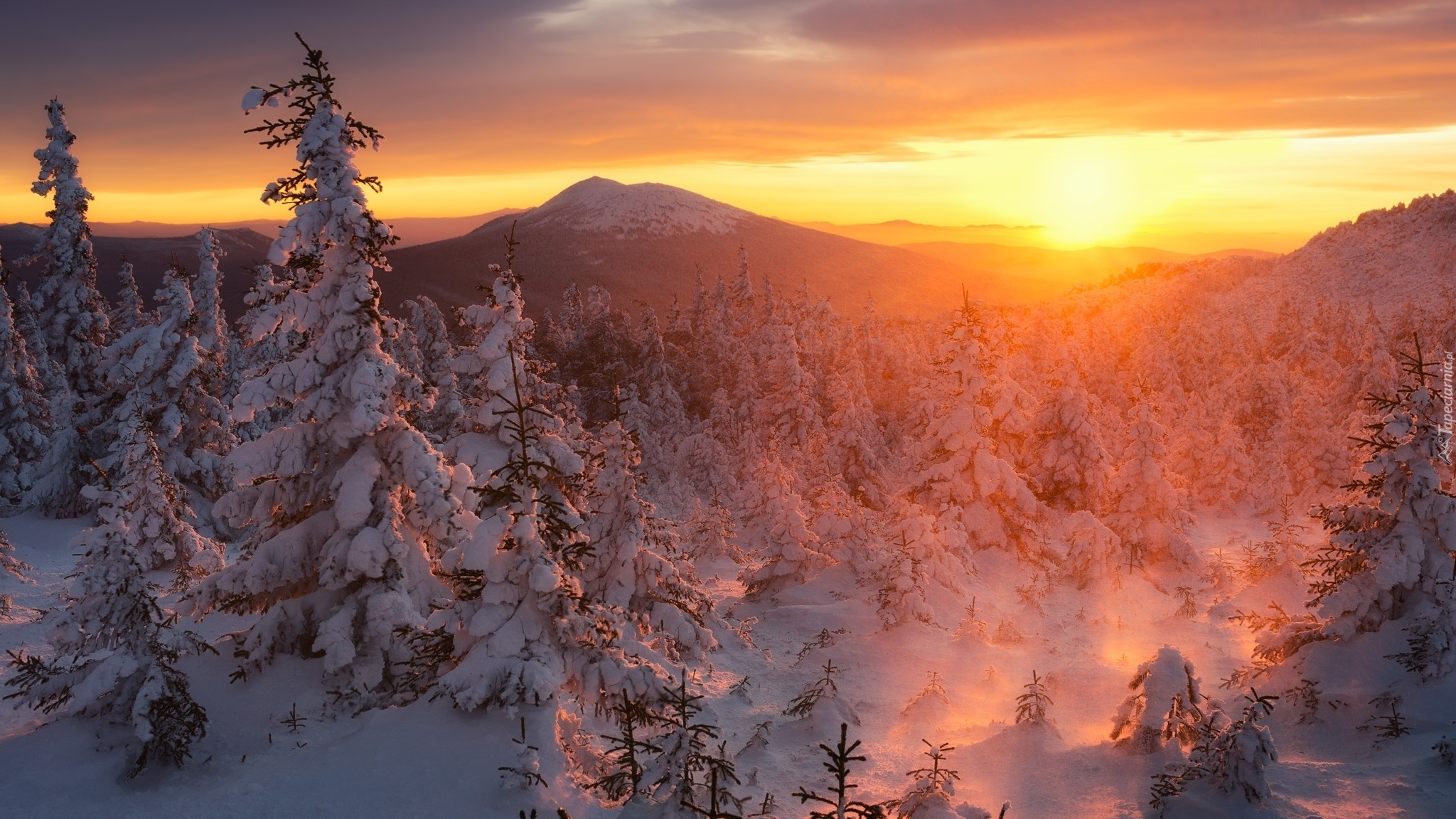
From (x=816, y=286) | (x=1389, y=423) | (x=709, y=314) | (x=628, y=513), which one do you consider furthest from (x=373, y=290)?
(x=816, y=286)

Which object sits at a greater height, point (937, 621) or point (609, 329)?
point (609, 329)

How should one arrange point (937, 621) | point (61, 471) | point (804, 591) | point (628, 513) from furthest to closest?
point (61, 471), point (804, 591), point (937, 621), point (628, 513)

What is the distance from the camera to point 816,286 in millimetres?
185750

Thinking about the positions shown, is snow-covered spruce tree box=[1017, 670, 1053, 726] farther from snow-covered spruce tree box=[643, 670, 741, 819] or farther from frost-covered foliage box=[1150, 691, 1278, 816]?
snow-covered spruce tree box=[643, 670, 741, 819]

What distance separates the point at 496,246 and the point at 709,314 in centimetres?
13054

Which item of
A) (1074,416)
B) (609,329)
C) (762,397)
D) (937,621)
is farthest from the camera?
(609,329)

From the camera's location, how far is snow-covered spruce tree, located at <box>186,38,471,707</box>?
12.6 metres

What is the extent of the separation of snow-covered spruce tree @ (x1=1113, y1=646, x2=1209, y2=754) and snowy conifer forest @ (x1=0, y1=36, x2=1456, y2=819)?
0.07m

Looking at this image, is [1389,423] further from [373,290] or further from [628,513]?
[373,290]

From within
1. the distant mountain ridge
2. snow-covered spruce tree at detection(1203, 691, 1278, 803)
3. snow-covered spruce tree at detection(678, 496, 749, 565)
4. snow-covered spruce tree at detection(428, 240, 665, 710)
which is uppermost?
the distant mountain ridge

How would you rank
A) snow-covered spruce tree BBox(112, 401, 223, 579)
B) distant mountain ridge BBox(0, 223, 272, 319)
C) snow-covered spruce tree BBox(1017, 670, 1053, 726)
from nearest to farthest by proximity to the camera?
snow-covered spruce tree BBox(1017, 670, 1053, 726)
snow-covered spruce tree BBox(112, 401, 223, 579)
distant mountain ridge BBox(0, 223, 272, 319)

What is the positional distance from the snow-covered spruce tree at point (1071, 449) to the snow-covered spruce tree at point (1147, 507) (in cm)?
176

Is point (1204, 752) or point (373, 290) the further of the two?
point (373, 290)

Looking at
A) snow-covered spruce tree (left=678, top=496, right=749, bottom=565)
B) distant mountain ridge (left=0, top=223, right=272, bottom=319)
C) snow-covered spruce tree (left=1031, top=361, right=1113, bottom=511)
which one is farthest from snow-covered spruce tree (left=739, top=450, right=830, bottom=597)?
distant mountain ridge (left=0, top=223, right=272, bottom=319)
